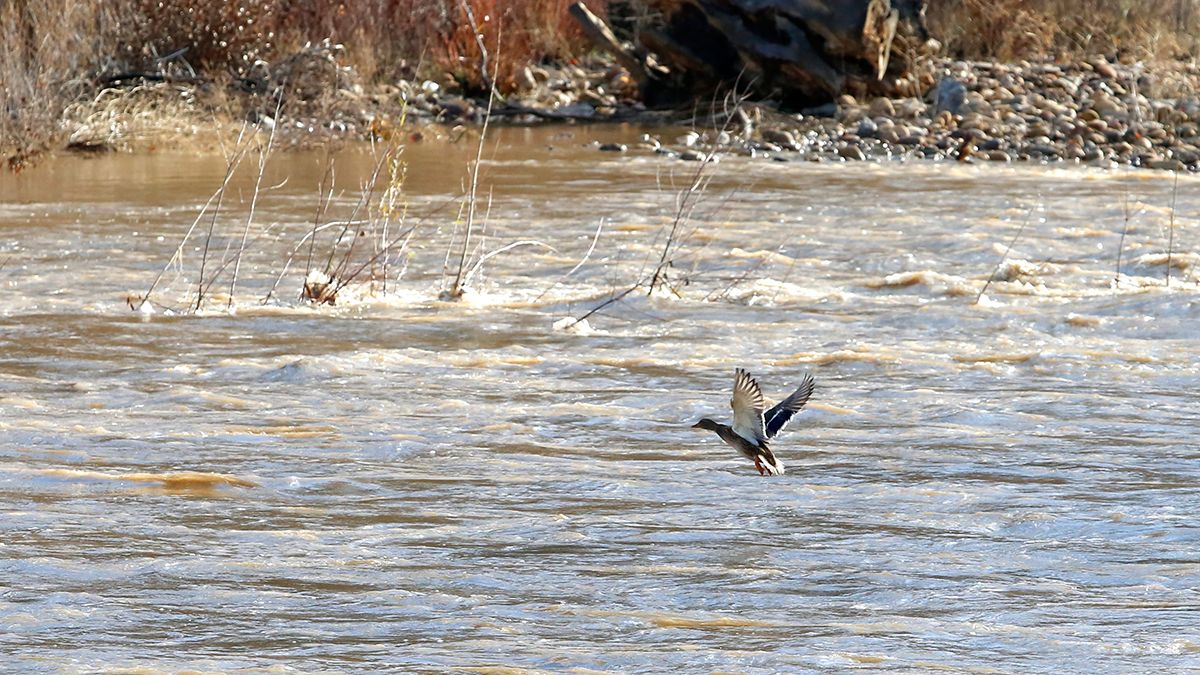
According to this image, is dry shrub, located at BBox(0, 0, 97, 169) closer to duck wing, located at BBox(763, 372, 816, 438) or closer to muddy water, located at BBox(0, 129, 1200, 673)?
muddy water, located at BBox(0, 129, 1200, 673)

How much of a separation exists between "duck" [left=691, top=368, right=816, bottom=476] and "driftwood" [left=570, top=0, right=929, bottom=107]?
41.9 feet

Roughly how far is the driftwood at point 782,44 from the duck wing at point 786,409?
1288cm

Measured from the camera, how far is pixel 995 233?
10930 mm

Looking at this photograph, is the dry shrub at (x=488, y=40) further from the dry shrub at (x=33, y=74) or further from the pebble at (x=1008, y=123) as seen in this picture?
the dry shrub at (x=33, y=74)

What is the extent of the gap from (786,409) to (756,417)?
123 mm

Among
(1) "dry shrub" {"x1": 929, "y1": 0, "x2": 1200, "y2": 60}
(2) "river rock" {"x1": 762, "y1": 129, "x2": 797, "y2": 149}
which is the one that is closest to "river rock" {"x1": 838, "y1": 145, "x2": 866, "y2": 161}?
(2) "river rock" {"x1": 762, "y1": 129, "x2": 797, "y2": 149}

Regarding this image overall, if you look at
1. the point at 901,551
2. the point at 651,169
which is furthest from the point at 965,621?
the point at 651,169

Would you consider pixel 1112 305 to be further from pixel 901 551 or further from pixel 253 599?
pixel 253 599

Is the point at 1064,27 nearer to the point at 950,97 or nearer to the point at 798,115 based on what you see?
the point at 950,97

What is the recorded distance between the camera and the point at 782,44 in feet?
57.4

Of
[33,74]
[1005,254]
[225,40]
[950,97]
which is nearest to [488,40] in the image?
[225,40]

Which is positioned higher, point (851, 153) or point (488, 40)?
point (488, 40)

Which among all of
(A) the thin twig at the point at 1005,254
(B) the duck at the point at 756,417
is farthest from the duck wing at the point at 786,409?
(A) the thin twig at the point at 1005,254

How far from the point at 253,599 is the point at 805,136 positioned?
12.9 meters
